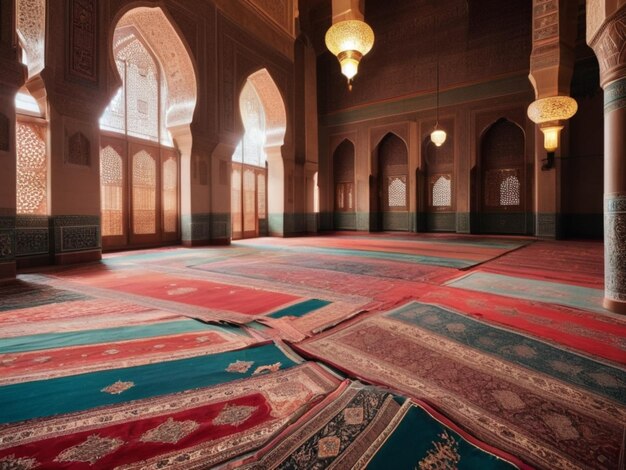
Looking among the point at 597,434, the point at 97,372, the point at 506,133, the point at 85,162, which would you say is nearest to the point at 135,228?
the point at 85,162

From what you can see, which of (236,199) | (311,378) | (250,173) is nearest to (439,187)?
(250,173)

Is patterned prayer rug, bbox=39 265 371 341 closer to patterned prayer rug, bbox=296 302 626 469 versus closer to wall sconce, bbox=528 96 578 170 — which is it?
patterned prayer rug, bbox=296 302 626 469

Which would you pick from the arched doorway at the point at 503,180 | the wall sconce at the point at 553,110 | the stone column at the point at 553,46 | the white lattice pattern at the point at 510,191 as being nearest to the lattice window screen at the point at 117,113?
the wall sconce at the point at 553,110

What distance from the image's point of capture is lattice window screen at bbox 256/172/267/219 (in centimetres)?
909

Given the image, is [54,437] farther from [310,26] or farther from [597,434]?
[310,26]

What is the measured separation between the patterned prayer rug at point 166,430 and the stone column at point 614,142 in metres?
2.13

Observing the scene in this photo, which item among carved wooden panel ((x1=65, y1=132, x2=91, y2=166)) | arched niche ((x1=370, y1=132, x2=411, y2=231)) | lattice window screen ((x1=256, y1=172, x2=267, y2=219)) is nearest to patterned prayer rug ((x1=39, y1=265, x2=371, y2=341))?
carved wooden panel ((x1=65, y1=132, x2=91, y2=166))

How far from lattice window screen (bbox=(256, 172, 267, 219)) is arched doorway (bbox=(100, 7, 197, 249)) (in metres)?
2.61

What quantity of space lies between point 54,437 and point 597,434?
5.11ft

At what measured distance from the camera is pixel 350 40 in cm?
475

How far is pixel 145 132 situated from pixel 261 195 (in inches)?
134

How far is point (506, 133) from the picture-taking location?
937 cm

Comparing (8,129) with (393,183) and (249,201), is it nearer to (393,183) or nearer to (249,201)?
(249,201)

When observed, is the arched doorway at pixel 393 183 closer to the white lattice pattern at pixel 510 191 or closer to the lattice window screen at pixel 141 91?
the white lattice pattern at pixel 510 191
